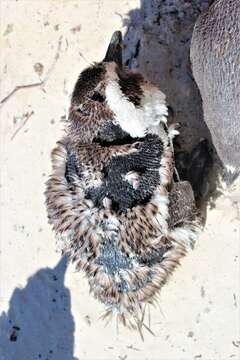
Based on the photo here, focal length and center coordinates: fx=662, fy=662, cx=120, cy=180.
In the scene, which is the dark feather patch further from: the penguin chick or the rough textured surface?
the rough textured surface

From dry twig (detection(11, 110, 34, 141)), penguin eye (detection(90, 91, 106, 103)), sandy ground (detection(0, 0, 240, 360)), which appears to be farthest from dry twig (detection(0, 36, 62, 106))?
penguin eye (detection(90, 91, 106, 103))

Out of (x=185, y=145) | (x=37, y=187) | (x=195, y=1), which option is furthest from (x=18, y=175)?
(x=195, y=1)

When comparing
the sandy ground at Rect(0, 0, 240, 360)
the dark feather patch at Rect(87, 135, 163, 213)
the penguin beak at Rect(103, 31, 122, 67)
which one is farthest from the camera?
the sandy ground at Rect(0, 0, 240, 360)

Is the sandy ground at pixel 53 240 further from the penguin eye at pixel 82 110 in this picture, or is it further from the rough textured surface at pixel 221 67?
the penguin eye at pixel 82 110

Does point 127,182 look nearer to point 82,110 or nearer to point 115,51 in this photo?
point 82,110

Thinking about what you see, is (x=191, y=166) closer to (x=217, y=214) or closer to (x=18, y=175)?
(x=217, y=214)

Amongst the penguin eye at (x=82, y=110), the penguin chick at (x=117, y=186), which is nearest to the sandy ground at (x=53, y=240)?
the penguin chick at (x=117, y=186)

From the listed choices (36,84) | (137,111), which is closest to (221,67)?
(137,111)
